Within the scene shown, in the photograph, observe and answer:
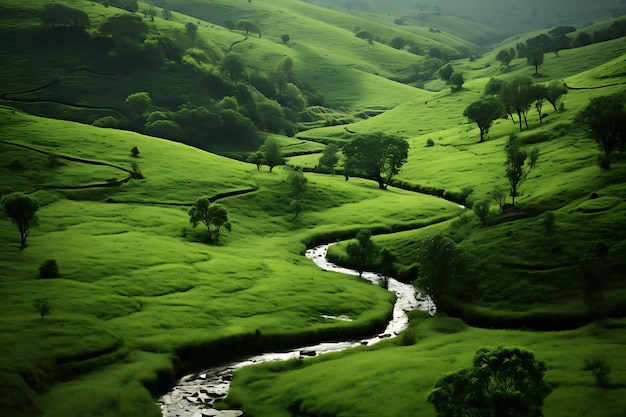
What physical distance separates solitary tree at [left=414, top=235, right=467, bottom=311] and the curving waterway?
4945 mm

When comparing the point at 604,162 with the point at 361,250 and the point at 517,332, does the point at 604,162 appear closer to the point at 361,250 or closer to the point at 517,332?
the point at 361,250

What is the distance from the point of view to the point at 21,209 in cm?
8044

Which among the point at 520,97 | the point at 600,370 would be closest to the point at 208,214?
the point at 600,370

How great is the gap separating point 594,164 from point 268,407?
292 ft

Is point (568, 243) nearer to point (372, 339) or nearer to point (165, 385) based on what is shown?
point (372, 339)

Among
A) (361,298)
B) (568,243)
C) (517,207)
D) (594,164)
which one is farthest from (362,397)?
(594,164)

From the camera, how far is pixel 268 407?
52.4 m

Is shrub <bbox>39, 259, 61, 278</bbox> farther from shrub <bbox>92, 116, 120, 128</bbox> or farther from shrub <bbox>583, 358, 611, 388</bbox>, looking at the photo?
shrub <bbox>92, 116, 120, 128</bbox>

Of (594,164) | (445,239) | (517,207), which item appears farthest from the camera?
(594,164)

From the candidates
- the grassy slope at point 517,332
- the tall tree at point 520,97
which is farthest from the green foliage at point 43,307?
the tall tree at point 520,97

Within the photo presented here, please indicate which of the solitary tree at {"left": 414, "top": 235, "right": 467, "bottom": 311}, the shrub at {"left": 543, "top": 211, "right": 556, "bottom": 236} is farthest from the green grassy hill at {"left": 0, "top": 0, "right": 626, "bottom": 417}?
the solitary tree at {"left": 414, "top": 235, "right": 467, "bottom": 311}

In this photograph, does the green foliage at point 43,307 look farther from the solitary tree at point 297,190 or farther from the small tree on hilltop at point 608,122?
the small tree on hilltop at point 608,122

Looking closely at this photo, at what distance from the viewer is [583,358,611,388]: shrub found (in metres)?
46.4

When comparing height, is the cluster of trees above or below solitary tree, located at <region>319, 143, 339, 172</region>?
above
